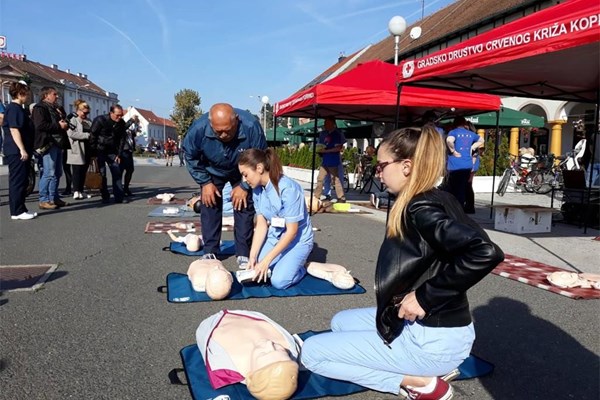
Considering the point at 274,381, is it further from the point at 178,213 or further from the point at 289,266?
the point at 178,213

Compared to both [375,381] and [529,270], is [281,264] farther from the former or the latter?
[529,270]

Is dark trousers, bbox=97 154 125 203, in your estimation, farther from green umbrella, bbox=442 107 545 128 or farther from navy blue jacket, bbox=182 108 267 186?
green umbrella, bbox=442 107 545 128

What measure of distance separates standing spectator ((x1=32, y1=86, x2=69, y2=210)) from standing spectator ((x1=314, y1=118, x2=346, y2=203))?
5320mm

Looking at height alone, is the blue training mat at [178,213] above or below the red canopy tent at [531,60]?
below

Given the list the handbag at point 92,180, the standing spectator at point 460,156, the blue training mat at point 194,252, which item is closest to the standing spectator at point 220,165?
the blue training mat at point 194,252

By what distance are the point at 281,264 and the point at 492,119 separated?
10.6 meters

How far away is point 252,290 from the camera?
4141 millimetres

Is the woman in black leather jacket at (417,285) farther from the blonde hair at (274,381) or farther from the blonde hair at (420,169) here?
the blonde hair at (274,381)

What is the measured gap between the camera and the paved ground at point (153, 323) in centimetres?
254

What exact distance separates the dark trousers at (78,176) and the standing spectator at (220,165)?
20.5ft

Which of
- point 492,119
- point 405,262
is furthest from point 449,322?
point 492,119

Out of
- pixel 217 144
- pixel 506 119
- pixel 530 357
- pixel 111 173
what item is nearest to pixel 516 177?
pixel 506 119

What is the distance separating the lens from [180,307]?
3.73m

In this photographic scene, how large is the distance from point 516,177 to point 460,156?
9.03m
